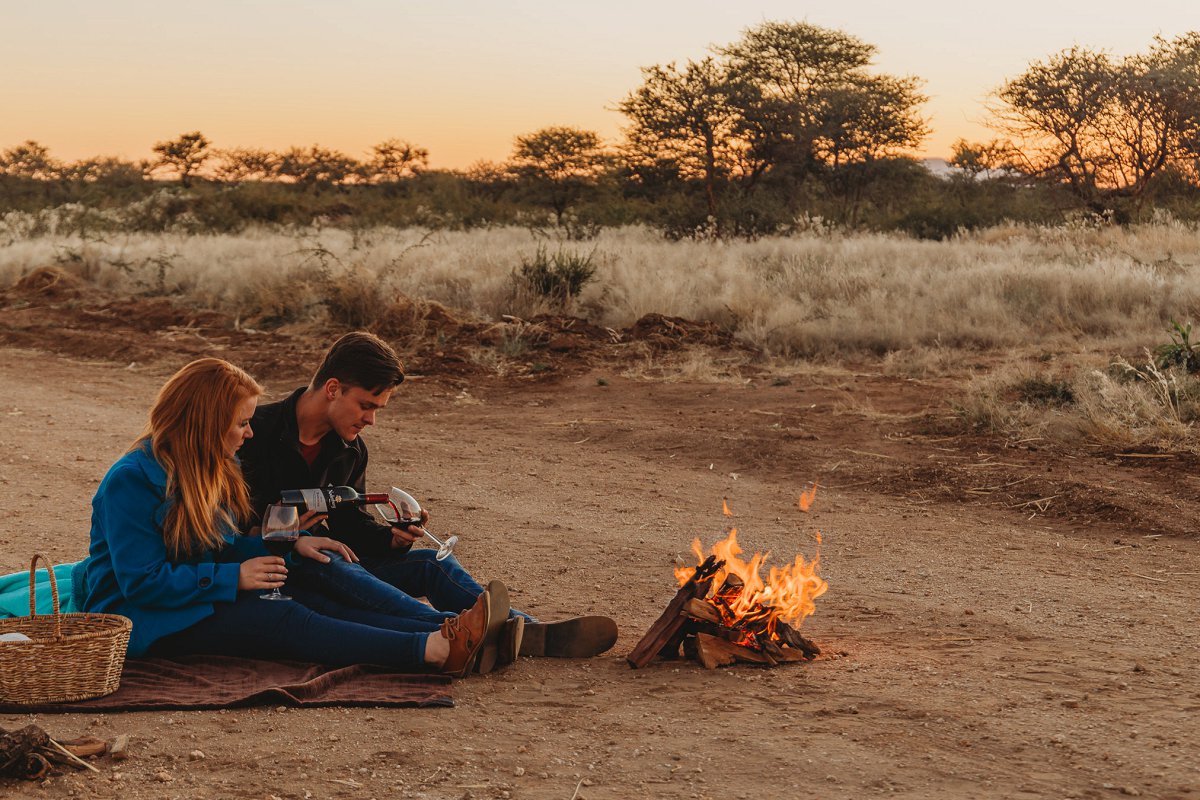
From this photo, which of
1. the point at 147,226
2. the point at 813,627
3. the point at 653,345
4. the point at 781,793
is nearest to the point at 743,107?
the point at 147,226

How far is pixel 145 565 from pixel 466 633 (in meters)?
1.02

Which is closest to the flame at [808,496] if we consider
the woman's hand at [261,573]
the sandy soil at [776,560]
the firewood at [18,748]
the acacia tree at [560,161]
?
the sandy soil at [776,560]

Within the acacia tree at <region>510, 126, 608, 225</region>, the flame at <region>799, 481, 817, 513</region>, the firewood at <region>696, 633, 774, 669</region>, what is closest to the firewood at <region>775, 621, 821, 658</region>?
the firewood at <region>696, 633, 774, 669</region>

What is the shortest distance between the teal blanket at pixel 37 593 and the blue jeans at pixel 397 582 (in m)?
0.75

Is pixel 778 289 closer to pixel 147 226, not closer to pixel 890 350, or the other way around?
pixel 890 350

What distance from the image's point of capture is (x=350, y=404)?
4.36m

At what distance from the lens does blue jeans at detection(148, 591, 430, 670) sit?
4102mm

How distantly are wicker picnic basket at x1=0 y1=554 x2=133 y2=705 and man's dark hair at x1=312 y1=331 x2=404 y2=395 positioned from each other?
1.10m

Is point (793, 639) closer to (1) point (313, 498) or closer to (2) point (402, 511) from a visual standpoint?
(2) point (402, 511)

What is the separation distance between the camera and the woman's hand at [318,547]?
4.18m

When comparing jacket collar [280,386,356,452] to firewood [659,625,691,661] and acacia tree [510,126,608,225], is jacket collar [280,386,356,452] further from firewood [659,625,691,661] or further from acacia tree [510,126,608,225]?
acacia tree [510,126,608,225]

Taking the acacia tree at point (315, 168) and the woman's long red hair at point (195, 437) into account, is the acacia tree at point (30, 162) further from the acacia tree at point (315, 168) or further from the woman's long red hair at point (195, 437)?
the woman's long red hair at point (195, 437)

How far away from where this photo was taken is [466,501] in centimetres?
719

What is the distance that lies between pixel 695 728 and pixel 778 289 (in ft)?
33.9
